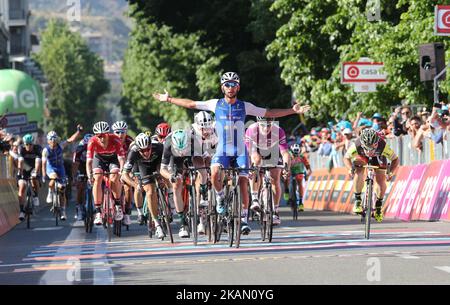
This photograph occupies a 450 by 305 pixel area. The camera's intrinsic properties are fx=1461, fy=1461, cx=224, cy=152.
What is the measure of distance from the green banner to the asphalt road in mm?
41770

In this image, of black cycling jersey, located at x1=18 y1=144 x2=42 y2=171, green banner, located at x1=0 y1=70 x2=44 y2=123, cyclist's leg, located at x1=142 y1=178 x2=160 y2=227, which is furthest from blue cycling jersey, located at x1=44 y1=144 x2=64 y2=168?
green banner, located at x1=0 y1=70 x2=44 y2=123

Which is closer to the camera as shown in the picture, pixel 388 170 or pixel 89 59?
pixel 388 170

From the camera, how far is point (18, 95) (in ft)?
215

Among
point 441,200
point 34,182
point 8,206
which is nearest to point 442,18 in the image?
point 441,200

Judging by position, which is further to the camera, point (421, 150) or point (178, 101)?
point (421, 150)

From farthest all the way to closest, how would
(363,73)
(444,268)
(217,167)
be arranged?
(363,73) → (217,167) → (444,268)

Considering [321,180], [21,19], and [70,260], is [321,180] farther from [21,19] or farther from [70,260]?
[21,19]

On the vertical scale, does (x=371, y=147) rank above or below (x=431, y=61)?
below

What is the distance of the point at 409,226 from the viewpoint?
2255cm

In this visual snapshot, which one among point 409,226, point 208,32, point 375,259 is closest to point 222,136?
point 375,259

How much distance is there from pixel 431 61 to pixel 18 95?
42279 mm

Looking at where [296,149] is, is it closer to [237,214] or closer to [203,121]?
[203,121]

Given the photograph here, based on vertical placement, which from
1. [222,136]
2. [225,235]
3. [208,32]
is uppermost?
[208,32]
